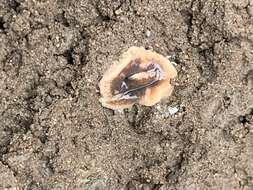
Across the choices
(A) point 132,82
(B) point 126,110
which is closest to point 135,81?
(A) point 132,82

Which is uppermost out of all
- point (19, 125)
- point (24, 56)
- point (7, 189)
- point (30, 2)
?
point (30, 2)

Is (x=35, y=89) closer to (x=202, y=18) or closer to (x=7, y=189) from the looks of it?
(x=7, y=189)

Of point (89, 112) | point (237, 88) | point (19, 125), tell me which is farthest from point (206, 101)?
point (19, 125)

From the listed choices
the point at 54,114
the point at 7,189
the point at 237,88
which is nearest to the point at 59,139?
the point at 54,114

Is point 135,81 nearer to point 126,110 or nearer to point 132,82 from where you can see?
point 132,82

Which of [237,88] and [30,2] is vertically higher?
[30,2]
